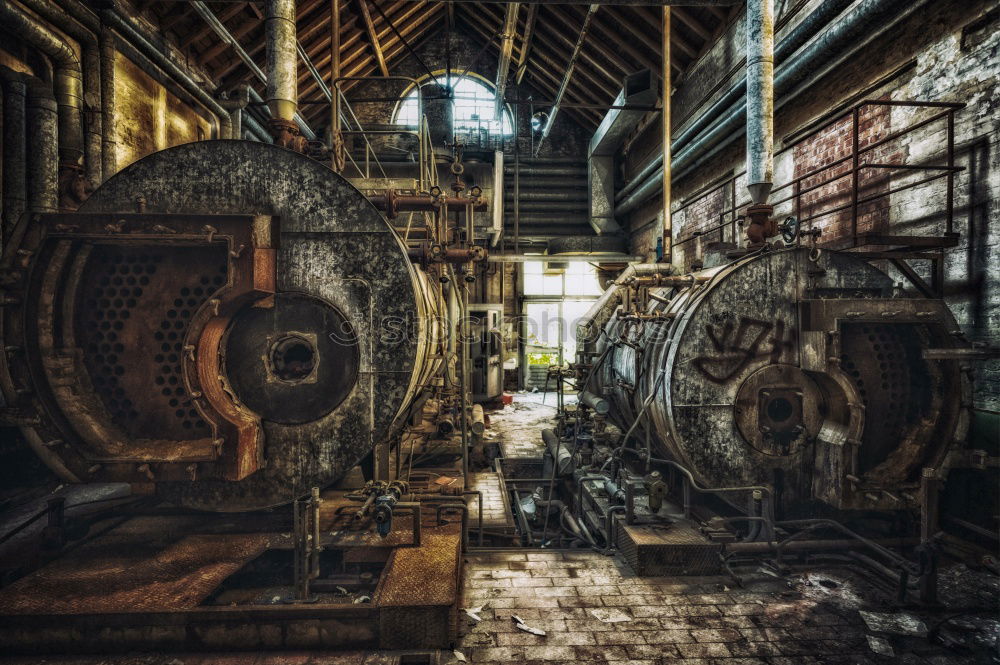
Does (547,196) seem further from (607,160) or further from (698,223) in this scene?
(698,223)

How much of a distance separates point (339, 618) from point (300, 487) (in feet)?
3.25

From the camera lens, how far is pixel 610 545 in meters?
4.16

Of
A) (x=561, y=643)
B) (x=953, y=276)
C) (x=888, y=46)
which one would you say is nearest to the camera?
(x=561, y=643)

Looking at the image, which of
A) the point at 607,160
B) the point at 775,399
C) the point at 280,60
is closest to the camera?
the point at 775,399

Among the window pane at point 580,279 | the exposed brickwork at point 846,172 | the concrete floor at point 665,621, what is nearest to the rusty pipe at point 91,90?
the concrete floor at point 665,621

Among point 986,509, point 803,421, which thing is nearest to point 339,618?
point 803,421

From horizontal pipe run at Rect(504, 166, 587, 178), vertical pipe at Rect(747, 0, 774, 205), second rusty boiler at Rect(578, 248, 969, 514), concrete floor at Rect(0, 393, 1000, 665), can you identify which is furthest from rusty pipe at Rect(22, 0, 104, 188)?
horizontal pipe run at Rect(504, 166, 587, 178)

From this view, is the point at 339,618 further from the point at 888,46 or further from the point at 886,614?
the point at 888,46

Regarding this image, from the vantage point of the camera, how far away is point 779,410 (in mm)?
4109

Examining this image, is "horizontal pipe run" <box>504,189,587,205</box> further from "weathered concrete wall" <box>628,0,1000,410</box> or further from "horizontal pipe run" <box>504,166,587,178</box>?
"weathered concrete wall" <box>628,0,1000,410</box>

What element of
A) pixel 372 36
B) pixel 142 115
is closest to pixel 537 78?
pixel 372 36

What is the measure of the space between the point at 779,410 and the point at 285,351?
4.10m

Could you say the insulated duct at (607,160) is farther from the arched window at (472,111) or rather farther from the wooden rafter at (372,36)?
the wooden rafter at (372,36)

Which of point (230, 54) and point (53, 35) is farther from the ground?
point (230, 54)
